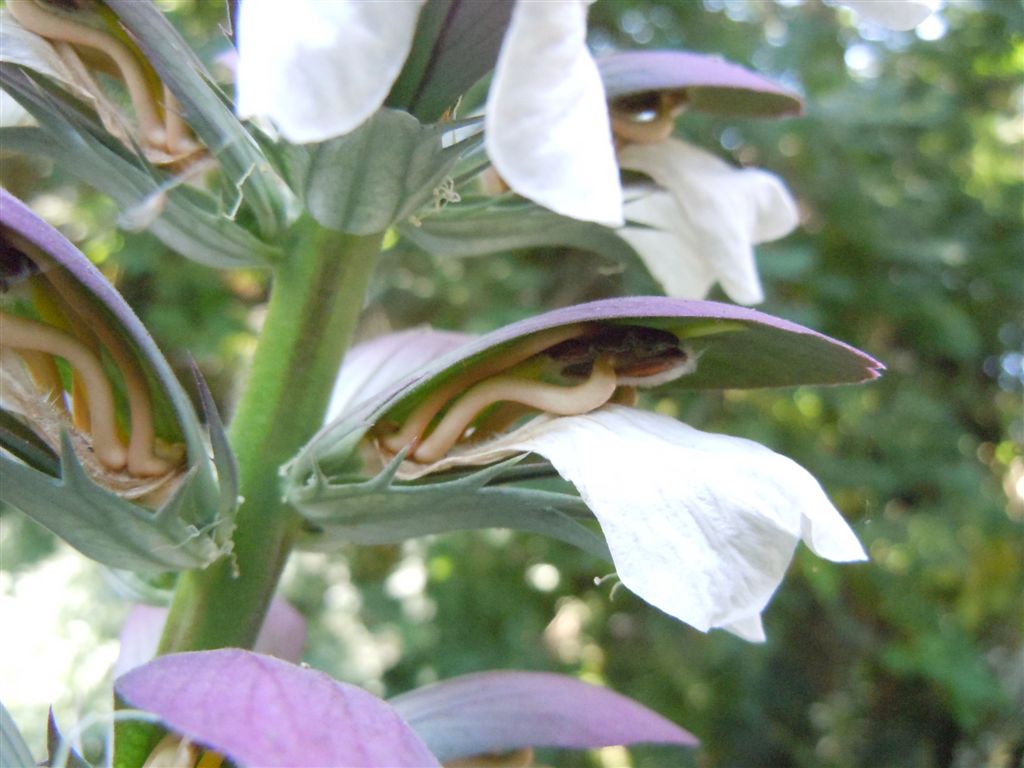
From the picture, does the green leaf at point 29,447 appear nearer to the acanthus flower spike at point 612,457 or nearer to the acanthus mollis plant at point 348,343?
the acanthus mollis plant at point 348,343

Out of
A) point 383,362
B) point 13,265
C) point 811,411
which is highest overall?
point 13,265

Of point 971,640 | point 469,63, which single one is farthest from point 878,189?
point 469,63

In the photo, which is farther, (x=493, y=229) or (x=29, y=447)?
(x=493, y=229)

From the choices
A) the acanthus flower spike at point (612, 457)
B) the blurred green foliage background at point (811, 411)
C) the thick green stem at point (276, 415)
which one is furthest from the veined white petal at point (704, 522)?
the blurred green foliage background at point (811, 411)

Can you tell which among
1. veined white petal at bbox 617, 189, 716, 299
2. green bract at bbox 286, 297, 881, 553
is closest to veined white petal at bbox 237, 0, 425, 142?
green bract at bbox 286, 297, 881, 553

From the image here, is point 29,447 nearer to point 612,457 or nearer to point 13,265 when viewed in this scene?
point 13,265

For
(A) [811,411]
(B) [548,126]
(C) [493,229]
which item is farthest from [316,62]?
(A) [811,411]
